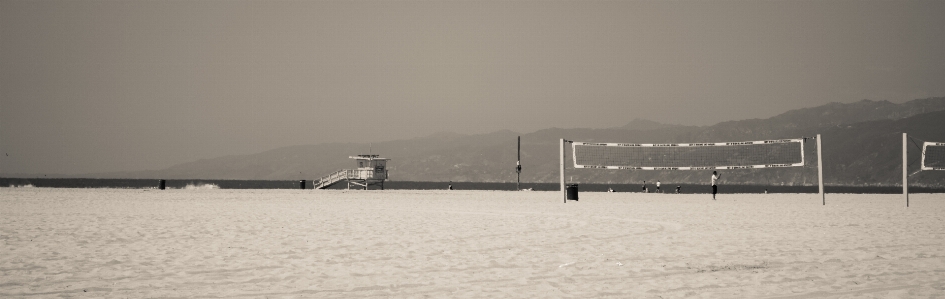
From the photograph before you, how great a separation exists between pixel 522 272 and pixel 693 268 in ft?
6.89

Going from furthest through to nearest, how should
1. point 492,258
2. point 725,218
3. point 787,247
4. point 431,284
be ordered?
point 725,218, point 787,247, point 492,258, point 431,284

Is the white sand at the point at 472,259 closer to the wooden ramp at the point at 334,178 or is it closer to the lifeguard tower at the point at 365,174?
the lifeguard tower at the point at 365,174

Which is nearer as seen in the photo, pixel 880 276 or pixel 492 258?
pixel 880 276

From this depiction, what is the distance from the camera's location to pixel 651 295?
7.62m

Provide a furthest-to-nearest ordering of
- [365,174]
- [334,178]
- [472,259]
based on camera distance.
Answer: [334,178] → [365,174] → [472,259]

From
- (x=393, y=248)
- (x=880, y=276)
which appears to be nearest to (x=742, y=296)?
(x=880, y=276)

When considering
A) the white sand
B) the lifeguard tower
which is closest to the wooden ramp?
the lifeguard tower

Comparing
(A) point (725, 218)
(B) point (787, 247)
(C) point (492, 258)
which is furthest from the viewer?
(A) point (725, 218)

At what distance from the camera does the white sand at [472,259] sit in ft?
26.4

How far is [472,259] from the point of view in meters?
10.7

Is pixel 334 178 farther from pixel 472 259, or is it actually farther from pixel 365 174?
pixel 472 259

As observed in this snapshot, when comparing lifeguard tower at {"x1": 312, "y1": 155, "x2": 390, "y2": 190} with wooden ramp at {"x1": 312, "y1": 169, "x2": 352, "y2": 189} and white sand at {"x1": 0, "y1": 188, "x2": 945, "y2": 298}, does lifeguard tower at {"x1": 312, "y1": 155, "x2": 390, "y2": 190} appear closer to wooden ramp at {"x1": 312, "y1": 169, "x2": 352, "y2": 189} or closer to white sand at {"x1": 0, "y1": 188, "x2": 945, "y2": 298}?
wooden ramp at {"x1": 312, "y1": 169, "x2": 352, "y2": 189}

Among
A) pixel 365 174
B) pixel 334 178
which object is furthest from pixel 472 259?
pixel 334 178

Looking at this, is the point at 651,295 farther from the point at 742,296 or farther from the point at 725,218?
the point at 725,218
